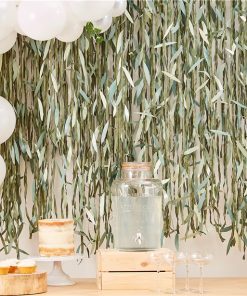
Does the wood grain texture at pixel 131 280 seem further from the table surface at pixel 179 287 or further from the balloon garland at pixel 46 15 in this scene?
the balloon garland at pixel 46 15

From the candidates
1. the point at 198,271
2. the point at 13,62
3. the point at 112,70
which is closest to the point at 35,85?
the point at 13,62

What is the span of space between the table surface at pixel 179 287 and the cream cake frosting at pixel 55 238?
14 cm

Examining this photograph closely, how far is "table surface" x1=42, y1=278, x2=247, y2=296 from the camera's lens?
8.62 ft

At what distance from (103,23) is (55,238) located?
838mm

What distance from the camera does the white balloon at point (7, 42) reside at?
278 centimetres

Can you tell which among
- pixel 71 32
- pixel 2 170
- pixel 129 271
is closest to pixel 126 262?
pixel 129 271

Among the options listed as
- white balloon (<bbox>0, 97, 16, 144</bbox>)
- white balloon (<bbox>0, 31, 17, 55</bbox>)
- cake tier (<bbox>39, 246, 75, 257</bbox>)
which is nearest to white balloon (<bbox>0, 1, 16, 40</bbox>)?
white balloon (<bbox>0, 31, 17, 55</bbox>)

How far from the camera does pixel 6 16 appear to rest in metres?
2.57

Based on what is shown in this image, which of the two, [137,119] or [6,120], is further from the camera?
[137,119]

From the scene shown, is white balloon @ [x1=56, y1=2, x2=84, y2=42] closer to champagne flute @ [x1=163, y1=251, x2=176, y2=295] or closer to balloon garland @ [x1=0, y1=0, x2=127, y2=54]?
A: balloon garland @ [x1=0, y1=0, x2=127, y2=54]

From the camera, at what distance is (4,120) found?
108 inches

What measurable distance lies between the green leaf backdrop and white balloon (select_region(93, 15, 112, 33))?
0.68ft

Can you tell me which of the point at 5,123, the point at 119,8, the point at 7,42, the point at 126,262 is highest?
the point at 119,8

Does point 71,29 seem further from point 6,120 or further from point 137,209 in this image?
point 137,209
